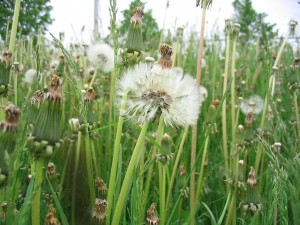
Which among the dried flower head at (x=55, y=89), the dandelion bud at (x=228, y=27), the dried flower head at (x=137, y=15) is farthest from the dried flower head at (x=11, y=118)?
the dandelion bud at (x=228, y=27)

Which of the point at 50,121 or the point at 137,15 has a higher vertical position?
the point at 137,15

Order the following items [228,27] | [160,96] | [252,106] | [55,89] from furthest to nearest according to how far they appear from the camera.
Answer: [252,106] → [228,27] → [160,96] → [55,89]

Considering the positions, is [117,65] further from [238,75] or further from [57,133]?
[238,75]

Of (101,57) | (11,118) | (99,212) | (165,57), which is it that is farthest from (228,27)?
(11,118)

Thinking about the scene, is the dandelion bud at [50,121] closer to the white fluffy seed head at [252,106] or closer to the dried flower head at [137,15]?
the dried flower head at [137,15]

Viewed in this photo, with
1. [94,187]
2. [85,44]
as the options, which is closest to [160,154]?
[94,187]

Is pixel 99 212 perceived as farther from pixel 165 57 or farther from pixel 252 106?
pixel 252 106

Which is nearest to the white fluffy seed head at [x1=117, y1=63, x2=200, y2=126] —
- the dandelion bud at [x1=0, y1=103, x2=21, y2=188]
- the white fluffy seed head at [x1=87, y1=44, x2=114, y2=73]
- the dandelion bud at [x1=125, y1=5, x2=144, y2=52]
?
the dandelion bud at [x1=125, y1=5, x2=144, y2=52]

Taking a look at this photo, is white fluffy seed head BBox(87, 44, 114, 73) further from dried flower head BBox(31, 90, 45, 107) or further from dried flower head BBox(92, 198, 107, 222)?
dried flower head BBox(92, 198, 107, 222)
